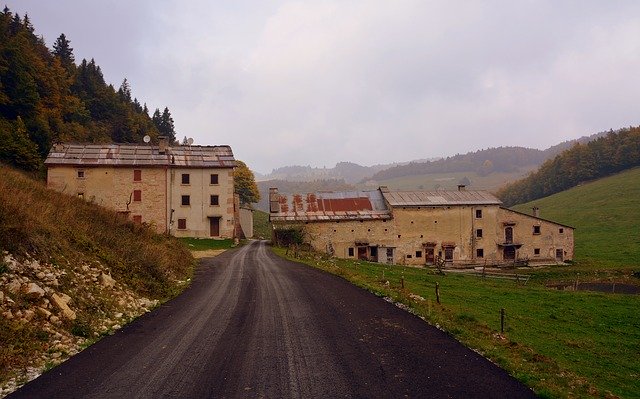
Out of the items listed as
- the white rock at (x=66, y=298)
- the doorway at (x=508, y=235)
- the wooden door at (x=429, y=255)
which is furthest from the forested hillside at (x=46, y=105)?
the doorway at (x=508, y=235)

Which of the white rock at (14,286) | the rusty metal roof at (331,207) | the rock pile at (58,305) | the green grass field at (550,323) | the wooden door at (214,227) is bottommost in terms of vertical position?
the green grass field at (550,323)

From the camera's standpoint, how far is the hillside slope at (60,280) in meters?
9.38

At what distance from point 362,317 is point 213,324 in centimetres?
459

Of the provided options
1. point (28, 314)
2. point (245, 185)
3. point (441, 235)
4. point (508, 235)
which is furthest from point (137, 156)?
point (245, 185)

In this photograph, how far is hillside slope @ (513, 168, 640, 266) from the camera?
174 feet

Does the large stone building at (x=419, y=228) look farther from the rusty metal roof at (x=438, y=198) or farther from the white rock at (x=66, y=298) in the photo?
the white rock at (x=66, y=298)

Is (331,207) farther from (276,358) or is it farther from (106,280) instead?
(276,358)

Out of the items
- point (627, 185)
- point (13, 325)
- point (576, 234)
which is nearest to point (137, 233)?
point (13, 325)

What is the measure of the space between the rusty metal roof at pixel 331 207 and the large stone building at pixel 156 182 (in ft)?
21.9

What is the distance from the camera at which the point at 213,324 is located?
12234mm

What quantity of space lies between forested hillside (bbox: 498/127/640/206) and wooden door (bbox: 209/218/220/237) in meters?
105

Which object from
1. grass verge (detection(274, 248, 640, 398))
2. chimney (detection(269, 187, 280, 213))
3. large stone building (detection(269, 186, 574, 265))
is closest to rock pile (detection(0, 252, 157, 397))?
grass verge (detection(274, 248, 640, 398))

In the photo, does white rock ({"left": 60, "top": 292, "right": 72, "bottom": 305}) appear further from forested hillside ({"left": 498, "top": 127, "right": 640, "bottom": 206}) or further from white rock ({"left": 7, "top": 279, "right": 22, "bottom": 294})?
forested hillside ({"left": 498, "top": 127, "right": 640, "bottom": 206})

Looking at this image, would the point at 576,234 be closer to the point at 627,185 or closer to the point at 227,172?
the point at 627,185
